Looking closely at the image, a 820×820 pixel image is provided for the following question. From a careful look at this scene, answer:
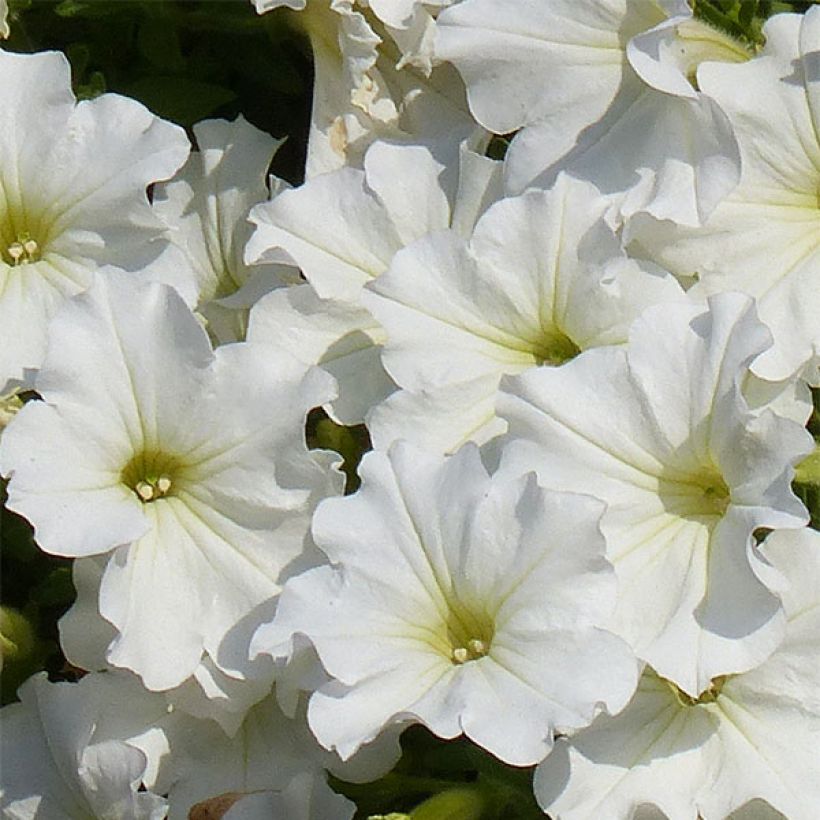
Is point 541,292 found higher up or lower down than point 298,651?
higher up

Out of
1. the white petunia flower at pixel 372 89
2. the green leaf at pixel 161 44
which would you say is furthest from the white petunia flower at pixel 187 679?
the green leaf at pixel 161 44

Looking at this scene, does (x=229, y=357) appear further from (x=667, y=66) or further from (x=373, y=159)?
(x=667, y=66)

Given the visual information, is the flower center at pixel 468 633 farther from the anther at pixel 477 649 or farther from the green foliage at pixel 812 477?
the green foliage at pixel 812 477

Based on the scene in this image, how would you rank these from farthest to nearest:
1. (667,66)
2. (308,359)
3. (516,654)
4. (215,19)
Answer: (215,19), (308,359), (667,66), (516,654)

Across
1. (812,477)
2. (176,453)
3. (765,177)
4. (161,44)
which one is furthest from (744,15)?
(176,453)

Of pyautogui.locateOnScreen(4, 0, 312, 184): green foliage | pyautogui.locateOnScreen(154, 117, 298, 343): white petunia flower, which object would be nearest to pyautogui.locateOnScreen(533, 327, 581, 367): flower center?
pyautogui.locateOnScreen(154, 117, 298, 343): white petunia flower

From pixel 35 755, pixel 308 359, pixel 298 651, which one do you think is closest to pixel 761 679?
pixel 298 651

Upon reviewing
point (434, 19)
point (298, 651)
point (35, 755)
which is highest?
point (434, 19)

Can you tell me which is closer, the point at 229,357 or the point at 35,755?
the point at 229,357
